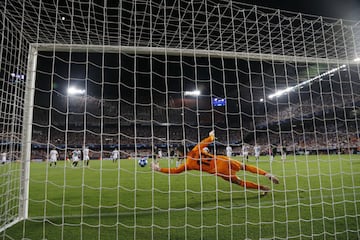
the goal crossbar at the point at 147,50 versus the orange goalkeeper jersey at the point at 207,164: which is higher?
the goal crossbar at the point at 147,50

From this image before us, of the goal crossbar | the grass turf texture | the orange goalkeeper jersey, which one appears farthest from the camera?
the orange goalkeeper jersey

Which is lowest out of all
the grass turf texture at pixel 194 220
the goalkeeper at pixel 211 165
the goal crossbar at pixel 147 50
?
the grass turf texture at pixel 194 220

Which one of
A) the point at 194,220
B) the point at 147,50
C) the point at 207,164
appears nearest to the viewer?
the point at 194,220

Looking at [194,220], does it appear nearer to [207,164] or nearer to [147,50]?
[207,164]

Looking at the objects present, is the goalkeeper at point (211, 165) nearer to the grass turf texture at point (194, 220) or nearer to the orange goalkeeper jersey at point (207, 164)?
the orange goalkeeper jersey at point (207, 164)

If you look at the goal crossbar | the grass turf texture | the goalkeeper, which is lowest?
the grass turf texture

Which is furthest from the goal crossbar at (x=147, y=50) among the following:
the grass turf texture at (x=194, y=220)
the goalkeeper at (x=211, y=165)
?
the grass turf texture at (x=194, y=220)

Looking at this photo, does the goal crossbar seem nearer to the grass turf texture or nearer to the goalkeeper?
the goalkeeper

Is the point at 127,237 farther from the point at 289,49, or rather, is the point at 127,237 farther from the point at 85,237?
the point at 289,49

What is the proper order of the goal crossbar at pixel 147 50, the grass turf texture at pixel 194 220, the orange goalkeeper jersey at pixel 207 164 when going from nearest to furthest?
the grass turf texture at pixel 194 220
the goal crossbar at pixel 147 50
the orange goalkeeper jersey at pixel 207 164

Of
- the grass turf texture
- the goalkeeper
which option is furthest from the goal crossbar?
the grass turf texture

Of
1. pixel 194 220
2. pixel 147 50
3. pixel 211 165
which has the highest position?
pixel 147 50

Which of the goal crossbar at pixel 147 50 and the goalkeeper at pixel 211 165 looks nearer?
the goal crossbar at pixel 147 50

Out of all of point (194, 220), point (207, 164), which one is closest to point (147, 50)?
point (207, 164)
